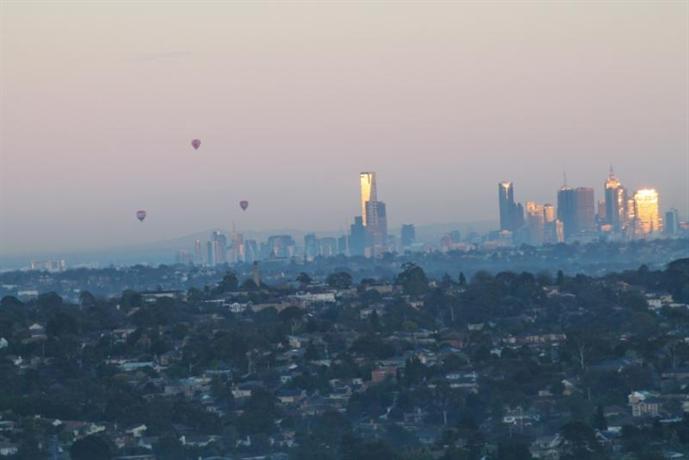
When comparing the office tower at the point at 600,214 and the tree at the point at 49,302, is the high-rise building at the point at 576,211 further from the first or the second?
the tree at the point at 49,302

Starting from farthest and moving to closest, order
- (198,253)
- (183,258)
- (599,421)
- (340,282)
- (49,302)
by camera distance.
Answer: (198,253), (183,258), (340,282), (49,302), (599,421)

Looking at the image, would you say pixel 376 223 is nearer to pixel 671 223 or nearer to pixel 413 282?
pixel 671 223

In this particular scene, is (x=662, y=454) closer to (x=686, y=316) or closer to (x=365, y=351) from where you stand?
(x=365, y=351)

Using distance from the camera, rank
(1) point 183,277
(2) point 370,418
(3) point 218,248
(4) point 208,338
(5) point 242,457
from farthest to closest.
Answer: (3) point 218,248 → (1) point 183,277 → (4) point 208,338 → (2) point 370,418 → (5) point 242,457

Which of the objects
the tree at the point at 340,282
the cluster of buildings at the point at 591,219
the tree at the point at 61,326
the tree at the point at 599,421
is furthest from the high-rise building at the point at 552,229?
the tree at the point at 599,421

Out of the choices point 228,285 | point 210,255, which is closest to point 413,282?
point 228,285

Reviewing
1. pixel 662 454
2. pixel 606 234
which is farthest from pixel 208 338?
pixel 606 234

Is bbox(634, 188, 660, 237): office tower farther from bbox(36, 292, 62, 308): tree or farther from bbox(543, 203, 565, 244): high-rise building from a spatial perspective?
bbox(36, 292, 62, 308): tree
